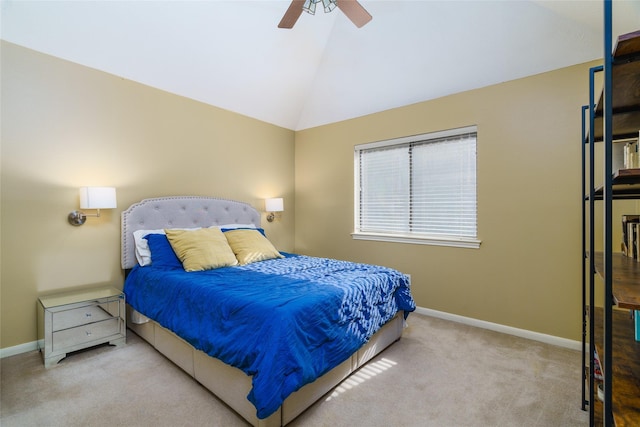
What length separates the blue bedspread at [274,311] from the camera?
1597 millimetres

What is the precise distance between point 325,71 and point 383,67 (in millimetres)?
858

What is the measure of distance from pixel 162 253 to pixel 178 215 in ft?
2.24

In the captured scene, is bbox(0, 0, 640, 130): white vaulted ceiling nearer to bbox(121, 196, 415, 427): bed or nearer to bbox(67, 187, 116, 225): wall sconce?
bbox(67, 187, 116, 225): wall sconce

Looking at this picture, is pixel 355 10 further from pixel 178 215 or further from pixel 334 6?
pixel 178 215

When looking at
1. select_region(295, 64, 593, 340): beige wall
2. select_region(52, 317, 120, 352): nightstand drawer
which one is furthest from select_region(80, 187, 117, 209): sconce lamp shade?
select_region(295, 64, 593, 340): beige wall

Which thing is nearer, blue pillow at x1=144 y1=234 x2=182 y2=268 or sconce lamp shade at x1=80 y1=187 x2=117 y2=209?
sconce lamp shade at x1=80 y1=187 x2=117 y2=209

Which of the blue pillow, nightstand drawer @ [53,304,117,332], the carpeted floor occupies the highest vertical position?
the blue pillow

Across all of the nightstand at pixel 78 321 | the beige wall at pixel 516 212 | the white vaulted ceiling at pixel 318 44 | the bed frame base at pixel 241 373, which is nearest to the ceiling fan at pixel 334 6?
the white vaulted ceiling at pixel 318 44

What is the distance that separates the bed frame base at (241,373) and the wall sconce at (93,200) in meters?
1.12

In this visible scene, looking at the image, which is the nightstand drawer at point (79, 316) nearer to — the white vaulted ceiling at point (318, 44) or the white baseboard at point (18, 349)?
the white baseboard at point (18, 349)

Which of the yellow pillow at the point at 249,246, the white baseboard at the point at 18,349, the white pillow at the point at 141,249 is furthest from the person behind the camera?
the yellow pillow at the point at 249,246

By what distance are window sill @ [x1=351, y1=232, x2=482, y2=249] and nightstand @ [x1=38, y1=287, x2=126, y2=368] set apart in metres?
2.82

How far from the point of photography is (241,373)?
68.9 inches

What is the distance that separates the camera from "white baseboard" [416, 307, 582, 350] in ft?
8.86
